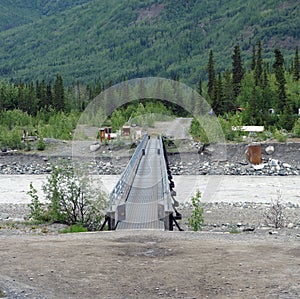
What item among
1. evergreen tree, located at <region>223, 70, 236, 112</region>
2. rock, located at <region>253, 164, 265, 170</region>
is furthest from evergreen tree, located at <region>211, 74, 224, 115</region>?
rock, located at <region>253, 164, 265, 170</region>

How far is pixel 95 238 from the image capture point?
45.5 ft

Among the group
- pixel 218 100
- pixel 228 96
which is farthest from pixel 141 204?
pixel 228 96

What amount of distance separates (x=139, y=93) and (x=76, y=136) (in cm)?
2034

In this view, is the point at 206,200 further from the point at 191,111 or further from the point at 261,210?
the point at 191,111

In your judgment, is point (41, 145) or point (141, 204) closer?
point (141, 204)

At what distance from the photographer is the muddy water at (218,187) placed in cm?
3056

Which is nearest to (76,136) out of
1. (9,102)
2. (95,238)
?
(9,102)

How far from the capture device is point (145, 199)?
20766 millimetres

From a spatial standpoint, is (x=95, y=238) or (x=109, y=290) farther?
(x=95, y=238)

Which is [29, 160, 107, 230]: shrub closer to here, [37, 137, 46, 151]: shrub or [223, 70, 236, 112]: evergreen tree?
[37, 137, 46, 151]: shrub

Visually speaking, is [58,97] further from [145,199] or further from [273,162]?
[145,199]

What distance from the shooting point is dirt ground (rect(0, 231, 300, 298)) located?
9125 millimetres

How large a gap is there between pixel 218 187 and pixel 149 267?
24.6 metres

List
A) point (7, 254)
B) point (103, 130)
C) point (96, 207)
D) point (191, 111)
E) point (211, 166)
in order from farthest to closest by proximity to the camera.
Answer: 1. point (191, 111)
2. point (103, 130)
3. point (211, 166)
4. point (96, 207)
5. point (7, 254)
